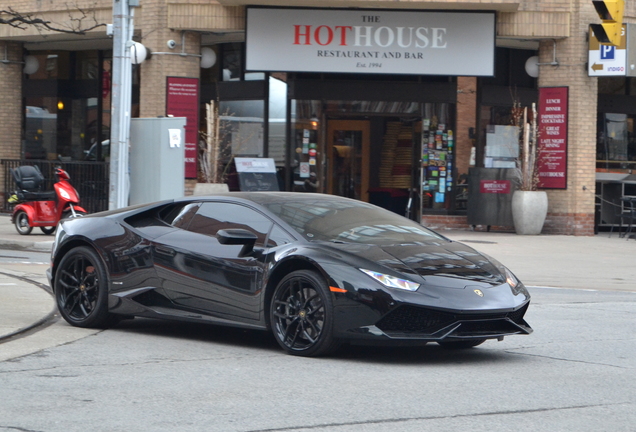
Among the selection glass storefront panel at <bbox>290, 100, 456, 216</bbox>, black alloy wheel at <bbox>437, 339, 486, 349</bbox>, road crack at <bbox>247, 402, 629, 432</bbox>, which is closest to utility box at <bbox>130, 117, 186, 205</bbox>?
glass storefront panel at <bbox>290, 100, 456, 216</bbox>

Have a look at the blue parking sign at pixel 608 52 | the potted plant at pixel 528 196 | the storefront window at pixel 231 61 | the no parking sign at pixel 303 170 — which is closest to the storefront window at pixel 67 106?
the storefront window at pixel 231 61

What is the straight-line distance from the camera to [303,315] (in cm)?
682

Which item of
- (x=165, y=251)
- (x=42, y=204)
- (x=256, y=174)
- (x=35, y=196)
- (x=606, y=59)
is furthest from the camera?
(x=256, y=174)

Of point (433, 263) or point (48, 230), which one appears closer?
point (433, 263)

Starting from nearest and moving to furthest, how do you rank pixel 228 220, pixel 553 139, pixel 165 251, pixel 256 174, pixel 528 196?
pixel 228 220
pixel 165 251
pixel 528 196
pixel 553 139
pixel 256 174

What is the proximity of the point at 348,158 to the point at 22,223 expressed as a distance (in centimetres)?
789

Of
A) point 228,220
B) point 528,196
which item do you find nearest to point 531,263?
point 528,196

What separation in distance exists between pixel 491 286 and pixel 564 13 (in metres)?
15.0

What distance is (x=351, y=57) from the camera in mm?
20562

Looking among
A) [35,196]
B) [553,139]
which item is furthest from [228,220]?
[553,139]

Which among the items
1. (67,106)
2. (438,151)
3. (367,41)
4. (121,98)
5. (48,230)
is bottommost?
(48,230)

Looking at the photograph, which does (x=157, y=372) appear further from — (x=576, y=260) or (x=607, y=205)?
(x=607, y=205)

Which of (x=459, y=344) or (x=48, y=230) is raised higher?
(x=48, y=230)

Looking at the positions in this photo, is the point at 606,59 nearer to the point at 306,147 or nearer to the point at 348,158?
the point at 348,158
